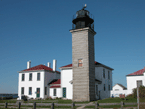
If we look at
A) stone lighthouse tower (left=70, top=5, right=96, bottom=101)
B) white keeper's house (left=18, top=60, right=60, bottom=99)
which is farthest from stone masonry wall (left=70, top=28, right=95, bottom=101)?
white keeper's house (left=18, top=60, right=60, bottom=99)

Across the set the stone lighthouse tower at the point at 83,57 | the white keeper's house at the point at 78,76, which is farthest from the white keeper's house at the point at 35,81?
the stone lighthouse tower at the point at 83,57

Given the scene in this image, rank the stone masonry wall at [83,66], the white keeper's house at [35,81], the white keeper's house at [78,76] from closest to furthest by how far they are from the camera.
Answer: the stone masonry wall at [83,66] → the white keeper's house at [78,76] → the white keeper's house at [35,81]

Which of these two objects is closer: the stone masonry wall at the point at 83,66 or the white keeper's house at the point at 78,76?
the stone masonry wall at the point at 83,66

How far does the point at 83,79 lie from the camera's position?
23.9 m

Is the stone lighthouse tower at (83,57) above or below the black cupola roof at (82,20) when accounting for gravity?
below

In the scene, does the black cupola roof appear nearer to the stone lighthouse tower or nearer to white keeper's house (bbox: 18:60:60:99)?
the stone lighthouse tower

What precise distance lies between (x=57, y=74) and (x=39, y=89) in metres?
6.13

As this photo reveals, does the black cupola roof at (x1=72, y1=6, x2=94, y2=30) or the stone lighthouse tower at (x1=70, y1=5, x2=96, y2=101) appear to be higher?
the black cupola roof at (x1=72, y1=6, x2=94, y2=30)

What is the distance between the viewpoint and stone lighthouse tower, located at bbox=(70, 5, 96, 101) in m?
23.8

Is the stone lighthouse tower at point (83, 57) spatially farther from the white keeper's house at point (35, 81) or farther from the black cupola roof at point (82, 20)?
the white keeper's house at point (35, 81)

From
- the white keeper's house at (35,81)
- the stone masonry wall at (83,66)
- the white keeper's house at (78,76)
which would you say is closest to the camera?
the stone masonry wall at (83,66)

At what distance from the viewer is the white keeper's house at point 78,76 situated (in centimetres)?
2405

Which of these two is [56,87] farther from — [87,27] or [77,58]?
[87,27]

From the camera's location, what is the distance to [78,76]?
24.3 metres
